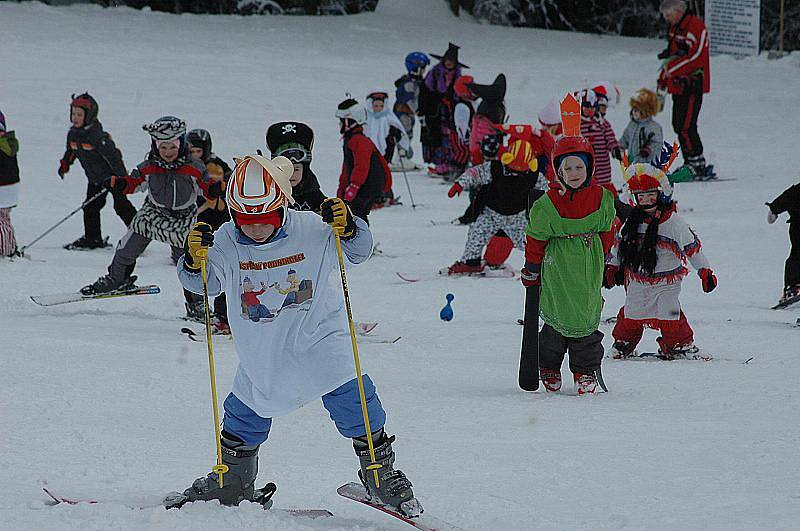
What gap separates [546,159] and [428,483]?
18.5 feet

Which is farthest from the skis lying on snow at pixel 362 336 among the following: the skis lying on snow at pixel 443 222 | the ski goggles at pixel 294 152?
the skis lying on snow at pixel 443 222

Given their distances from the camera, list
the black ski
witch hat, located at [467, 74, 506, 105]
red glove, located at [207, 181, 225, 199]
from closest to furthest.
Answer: the black ski < red glove, located at [207, 181, 225, 199] < witch hat, located at [467, 74, 506, 105]

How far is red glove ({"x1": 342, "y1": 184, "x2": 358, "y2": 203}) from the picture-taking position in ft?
31.2

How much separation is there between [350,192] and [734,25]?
1464 centimetres

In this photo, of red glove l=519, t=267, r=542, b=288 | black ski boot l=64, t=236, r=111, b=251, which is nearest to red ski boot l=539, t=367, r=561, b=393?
red glove l=519, t=267, r=542, b=288

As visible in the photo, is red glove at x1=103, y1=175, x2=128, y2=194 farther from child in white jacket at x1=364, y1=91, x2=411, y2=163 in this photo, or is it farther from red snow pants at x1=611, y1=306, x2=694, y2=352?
child in white jacket at x1=364, y1=91, x2=411, y2=163

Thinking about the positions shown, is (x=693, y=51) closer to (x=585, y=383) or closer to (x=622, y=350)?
(x=622, y=350)

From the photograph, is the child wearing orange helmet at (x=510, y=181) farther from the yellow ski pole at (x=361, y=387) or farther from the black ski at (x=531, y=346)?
the yellow ski pole at (x=361, y=387)

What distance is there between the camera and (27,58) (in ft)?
65.6

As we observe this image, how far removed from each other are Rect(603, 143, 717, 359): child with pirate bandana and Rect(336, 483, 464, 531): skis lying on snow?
308 centimetres

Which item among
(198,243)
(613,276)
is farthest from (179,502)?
(613,276)

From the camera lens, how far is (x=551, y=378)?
593 cm

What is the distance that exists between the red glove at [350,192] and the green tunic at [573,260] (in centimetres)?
400

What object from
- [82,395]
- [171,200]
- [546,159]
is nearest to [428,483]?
[82,395]
